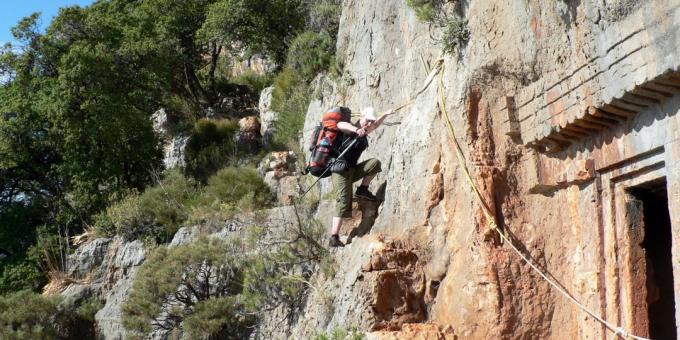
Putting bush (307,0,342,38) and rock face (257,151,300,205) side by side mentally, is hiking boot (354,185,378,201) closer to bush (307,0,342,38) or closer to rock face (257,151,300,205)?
rock face (257,151,300,205)

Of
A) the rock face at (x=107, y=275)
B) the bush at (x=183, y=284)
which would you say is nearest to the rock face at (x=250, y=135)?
the rock face at (x=107, y=275)

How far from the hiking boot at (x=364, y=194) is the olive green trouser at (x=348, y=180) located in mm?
154

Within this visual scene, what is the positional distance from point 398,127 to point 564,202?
9.21ft

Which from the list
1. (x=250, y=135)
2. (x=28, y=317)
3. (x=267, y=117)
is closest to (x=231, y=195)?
(x=267, y=117)

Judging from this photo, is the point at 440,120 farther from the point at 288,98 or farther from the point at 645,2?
the point at 288,98

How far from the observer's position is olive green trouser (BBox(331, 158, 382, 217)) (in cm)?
1005

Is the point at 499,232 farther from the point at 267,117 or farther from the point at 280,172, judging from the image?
the point at 267,117

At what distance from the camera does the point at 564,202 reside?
8.34 meters

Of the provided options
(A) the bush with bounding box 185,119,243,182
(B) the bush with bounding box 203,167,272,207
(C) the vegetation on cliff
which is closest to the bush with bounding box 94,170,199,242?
(C) the vegetation on cliff

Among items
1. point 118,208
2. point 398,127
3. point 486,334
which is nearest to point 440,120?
point 398,127

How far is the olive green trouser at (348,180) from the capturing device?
33.0 feet

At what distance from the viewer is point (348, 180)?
10.1m

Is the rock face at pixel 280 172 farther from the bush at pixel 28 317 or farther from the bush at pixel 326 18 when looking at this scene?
the bush at pixel 28 317

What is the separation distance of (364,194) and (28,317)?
7361mm
